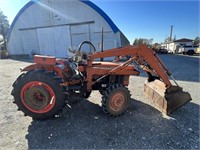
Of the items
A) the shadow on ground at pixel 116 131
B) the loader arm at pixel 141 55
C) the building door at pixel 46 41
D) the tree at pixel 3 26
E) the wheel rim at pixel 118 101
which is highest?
the tree at pixel 3 26

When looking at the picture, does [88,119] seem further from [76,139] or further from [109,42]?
[109,42]

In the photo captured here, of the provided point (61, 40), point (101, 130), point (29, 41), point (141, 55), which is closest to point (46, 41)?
point (61, 40)

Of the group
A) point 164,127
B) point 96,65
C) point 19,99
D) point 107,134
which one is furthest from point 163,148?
point 19,99

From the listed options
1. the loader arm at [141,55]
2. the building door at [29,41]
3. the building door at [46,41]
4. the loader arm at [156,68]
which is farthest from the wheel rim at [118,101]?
the building door at [29,41]

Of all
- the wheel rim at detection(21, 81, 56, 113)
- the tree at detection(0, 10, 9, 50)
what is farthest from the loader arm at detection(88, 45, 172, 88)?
the tree at detection(0, 10, 9, 50)

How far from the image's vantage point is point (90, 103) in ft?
14.3

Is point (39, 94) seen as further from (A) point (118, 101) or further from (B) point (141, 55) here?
(B) point (141, 55)

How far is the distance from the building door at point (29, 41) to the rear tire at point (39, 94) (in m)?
16.0

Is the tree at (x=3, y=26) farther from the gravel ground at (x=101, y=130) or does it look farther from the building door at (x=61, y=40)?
the gravel ground at (x=101, y=130)

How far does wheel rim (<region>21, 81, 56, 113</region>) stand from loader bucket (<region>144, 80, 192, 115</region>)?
8.39 ft

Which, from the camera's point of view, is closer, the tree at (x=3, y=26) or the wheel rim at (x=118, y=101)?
the wheel rim at (x=118, y=101)

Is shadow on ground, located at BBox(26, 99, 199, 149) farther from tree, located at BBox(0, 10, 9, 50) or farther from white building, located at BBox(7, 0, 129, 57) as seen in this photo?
tree, located at BBox(0, 10, 9, 50)

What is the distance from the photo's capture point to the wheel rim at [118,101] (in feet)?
11.4

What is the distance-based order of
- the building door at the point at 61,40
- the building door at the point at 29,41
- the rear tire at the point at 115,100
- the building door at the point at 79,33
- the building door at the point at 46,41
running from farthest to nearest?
the building door at the point at 29,41 < the building door at the point at 46,41 < the building door at the point at 61,40 < the building door at the point at 79,33 < the rear tire at the point at 115,100
